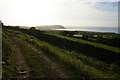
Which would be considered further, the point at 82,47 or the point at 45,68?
the point at 82,47

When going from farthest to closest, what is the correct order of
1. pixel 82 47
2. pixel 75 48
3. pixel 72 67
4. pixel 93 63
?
pixel 75 48
pixel 82 47
pixel 93 63
pixel 72 67

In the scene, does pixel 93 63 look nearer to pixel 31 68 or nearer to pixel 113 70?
pixel 113 70

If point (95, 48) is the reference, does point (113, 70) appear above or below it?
below

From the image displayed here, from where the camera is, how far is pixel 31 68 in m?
14.4

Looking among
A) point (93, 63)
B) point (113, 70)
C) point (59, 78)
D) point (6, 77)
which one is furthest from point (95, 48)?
point (6, 77)

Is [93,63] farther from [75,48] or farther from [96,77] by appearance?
[75,48]

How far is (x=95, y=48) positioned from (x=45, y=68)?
9.08m

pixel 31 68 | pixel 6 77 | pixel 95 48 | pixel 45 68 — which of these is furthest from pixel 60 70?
pixel 95 48

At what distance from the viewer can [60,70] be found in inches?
545

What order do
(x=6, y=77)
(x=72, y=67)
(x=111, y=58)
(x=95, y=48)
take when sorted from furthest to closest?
(x=95, y=48) → (x=111, y=58) → (x=72, y=67) → (x=6, y=77)

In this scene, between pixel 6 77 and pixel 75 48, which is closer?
pixel 6 77

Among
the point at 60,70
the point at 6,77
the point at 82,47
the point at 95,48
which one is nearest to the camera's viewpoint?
the point at 6,77

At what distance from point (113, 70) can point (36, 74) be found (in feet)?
22.5

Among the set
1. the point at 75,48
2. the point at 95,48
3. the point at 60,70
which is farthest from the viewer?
the point at 75,48
